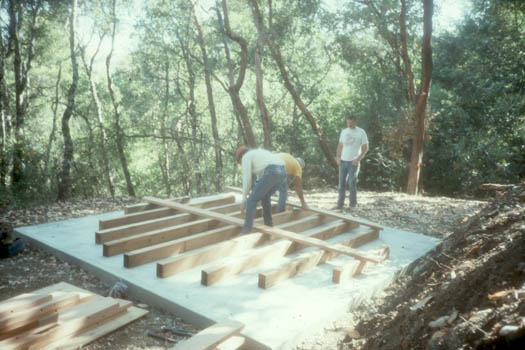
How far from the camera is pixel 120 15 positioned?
46.0ft

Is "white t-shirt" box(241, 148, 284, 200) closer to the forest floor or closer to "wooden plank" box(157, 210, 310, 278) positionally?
"wooden plank" box(157, 210, 310, 278)

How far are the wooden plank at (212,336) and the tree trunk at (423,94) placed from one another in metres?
7.50

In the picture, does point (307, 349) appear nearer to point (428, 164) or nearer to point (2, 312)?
point (2, 312)

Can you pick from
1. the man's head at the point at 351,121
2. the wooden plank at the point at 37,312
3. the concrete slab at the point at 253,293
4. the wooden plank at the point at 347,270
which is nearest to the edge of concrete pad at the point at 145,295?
the concrete slab at the point at 253,293

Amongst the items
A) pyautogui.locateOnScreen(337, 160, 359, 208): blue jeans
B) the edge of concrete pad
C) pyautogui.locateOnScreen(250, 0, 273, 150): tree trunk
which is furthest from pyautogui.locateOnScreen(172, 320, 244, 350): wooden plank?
pyautogui.locateOnScreen(250, 0, 273, 150): tree trunk

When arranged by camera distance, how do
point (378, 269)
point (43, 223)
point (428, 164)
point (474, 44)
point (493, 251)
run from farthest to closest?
point (428, 164) < point (474, 44) < point (43, 223) < point (378, 269) < point (493, 251)

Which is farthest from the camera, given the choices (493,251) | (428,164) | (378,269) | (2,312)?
(428,164)

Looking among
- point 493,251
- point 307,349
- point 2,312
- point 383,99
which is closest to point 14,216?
point 2,312

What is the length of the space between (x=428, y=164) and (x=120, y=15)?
1208 centimetres

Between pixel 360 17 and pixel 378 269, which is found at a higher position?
pixel 360 17

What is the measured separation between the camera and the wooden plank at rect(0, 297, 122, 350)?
2.26m

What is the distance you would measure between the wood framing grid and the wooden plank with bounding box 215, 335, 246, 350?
0.79m

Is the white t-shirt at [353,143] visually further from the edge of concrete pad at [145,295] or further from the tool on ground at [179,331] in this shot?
the tool on ground at [179,331]

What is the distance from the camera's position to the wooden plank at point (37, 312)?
2.20 metres
